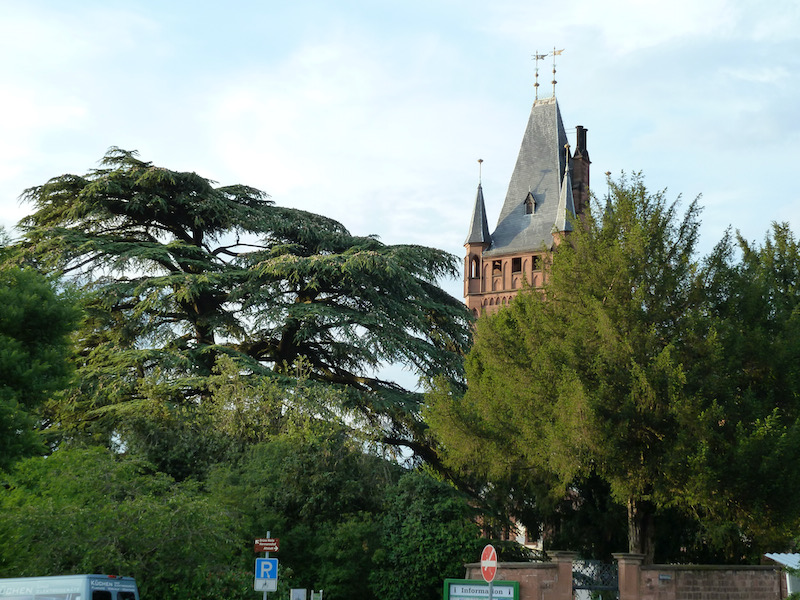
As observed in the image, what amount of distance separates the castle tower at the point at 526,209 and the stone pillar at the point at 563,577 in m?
51.8

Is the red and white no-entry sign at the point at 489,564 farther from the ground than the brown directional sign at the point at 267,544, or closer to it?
closer to it

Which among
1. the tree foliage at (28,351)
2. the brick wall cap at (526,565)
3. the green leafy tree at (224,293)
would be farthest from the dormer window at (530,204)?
the tree foliage at (28,351)

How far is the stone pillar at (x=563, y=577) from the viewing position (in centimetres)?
2173

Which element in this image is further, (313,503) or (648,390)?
(313,503)

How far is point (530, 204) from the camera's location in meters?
75.2

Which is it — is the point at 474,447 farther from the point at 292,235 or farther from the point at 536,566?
the point at 292,235

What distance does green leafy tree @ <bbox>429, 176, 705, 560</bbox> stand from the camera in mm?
23891

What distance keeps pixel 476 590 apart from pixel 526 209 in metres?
56.9

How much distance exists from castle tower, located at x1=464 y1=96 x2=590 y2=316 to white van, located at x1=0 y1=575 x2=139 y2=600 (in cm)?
5786

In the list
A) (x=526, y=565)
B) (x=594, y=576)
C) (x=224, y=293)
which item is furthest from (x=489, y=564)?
(x=224, y=293)

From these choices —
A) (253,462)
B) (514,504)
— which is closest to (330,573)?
(253,462)

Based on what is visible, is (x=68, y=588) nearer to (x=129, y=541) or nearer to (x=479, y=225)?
(x=129, y=541)

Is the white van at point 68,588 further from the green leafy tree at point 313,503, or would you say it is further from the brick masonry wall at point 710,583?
the brick masonry wall at point 710,583

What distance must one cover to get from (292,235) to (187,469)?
11.6 meters
